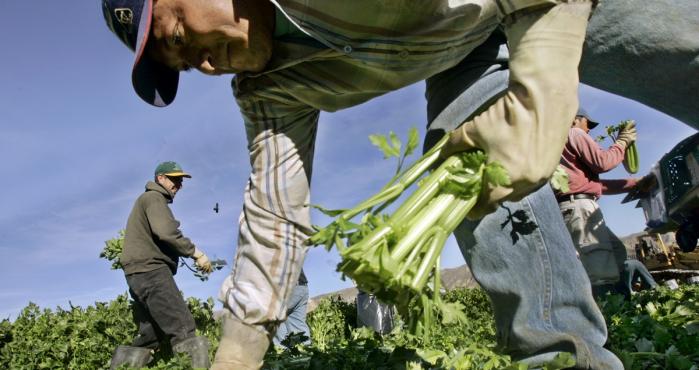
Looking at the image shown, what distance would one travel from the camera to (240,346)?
1964 millimetres

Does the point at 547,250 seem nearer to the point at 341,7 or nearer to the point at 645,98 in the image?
the point at 645,98

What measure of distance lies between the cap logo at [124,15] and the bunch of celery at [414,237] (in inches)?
47.6

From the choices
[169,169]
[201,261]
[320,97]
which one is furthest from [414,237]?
[169,169]

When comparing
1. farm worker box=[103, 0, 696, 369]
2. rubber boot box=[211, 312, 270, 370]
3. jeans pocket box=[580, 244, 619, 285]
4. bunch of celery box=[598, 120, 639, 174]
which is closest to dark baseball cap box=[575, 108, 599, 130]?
bunch of celery box=[598, 120, 639, 174]

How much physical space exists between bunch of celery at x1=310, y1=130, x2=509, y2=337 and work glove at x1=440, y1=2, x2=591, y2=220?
5 centimetres

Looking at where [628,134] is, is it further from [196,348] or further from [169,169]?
[169,169]

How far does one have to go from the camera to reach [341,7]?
1.74 meters

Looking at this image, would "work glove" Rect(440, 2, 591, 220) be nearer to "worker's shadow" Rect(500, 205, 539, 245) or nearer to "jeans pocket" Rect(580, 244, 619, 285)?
"worker's shadow" Rect(500, 205, 539, 245)

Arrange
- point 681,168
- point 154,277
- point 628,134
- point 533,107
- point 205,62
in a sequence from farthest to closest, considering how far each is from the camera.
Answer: point 154,277, point 628,134, point 681,168, point 205,62, point 533,107

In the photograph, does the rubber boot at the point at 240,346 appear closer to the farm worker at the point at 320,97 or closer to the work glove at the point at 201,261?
the farm worker at the point at 320,97

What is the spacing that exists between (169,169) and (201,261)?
4.13 feet

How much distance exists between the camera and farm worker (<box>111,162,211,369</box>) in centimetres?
573

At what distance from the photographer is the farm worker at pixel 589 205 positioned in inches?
195

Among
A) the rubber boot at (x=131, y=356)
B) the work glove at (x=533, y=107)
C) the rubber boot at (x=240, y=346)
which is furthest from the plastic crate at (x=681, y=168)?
the rubber boot at (x=131, y=356)
